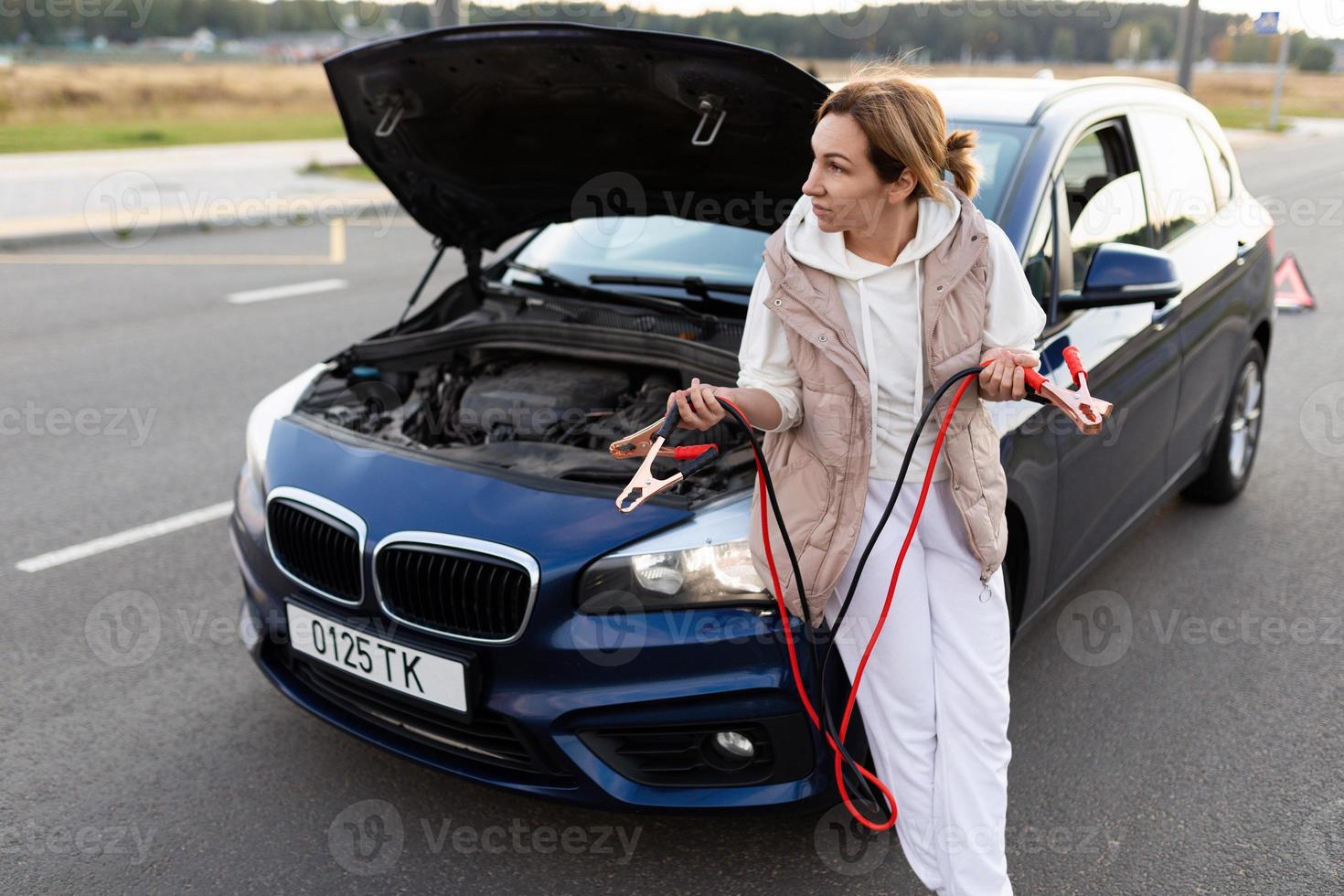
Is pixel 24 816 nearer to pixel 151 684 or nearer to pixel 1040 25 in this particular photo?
pixel 151 684

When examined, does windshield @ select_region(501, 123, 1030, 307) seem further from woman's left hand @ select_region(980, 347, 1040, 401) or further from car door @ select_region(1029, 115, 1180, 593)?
woman's left hand @ select_region(980, 347, 1040, 401)

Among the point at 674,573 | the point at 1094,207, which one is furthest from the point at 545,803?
the point at 1094,207

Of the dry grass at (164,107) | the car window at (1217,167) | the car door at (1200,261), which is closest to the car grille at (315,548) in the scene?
the car door at (1200,261)

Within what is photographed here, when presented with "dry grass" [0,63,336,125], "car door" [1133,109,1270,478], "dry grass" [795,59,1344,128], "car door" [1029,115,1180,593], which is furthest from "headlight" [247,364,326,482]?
"dry grass" [795,59,1344,128]

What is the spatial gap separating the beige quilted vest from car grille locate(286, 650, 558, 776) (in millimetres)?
731

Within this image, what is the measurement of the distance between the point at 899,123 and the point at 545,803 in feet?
5.44

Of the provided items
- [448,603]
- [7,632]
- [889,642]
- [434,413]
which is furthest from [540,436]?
[7,632]

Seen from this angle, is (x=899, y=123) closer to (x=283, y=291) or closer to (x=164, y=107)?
(x=283, y=291)

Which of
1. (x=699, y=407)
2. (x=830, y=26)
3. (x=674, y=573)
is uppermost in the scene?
(x=830, y=26)

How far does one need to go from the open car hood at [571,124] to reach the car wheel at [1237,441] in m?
2.31

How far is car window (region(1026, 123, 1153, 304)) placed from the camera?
10.5 feet

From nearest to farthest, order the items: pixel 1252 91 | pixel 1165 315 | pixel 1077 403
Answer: pixel 1077 403, pixel 1165 315, pixel 1252 91

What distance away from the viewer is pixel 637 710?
98.9 inches

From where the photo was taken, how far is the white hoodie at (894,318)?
2230mm
